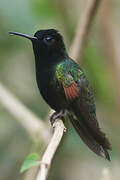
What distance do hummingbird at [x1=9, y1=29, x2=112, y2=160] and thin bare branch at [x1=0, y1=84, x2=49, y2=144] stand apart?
0.34 meters

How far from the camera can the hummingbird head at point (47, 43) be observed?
3104mm

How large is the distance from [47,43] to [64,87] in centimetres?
32

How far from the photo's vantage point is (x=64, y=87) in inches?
122

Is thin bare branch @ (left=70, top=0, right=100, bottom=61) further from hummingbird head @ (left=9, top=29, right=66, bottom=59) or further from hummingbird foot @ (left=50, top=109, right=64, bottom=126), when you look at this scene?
hummingbird foot @ (left=50, top=109, right=64, bottom=126)

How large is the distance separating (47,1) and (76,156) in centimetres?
141

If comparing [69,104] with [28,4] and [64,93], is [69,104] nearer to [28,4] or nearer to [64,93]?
[64,93]

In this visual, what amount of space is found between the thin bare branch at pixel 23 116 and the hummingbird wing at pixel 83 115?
43 cm

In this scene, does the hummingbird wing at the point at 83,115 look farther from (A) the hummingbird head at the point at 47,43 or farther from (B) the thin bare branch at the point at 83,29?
(B) the thin bare branch at the point at 83,29

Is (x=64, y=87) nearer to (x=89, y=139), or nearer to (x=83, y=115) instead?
(x=83, y=115)

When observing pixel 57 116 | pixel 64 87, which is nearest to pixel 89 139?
pixel 57 116

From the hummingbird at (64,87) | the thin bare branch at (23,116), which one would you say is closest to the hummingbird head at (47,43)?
the hummingbird at (64,87)

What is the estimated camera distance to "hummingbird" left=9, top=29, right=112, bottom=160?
10.1 feet

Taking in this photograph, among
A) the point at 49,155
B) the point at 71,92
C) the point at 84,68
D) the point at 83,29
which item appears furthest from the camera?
the point at 84,68

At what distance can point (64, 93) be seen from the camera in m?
3.12
